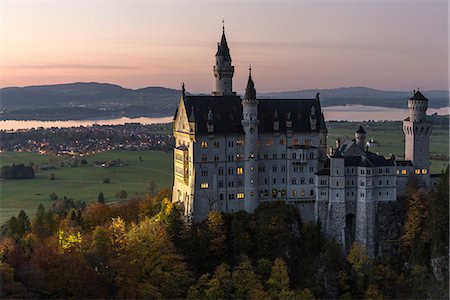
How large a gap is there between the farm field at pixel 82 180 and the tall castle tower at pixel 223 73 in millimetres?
42595

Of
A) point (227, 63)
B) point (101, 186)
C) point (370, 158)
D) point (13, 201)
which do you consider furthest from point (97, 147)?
point (370, 158)

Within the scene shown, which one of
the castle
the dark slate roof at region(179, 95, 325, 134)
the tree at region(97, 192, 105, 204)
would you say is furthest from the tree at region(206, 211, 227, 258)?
the tree at region(97, 192, 105, 204)

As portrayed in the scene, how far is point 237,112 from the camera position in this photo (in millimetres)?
77625

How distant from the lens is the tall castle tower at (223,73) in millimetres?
84125

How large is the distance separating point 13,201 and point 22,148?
2878 inches

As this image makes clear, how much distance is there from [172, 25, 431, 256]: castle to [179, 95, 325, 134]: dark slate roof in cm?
12

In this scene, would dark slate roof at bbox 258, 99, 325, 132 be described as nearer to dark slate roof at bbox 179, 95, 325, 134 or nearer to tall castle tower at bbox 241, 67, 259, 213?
dark slate roof at bbox 179, 95, 325, 134

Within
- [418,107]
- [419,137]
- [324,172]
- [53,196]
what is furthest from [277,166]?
[53,196]

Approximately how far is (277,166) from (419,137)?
19.7m

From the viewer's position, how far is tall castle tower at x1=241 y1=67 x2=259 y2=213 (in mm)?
75938

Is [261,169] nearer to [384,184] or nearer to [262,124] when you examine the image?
[262,124]

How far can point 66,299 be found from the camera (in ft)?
200

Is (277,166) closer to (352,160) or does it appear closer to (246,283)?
(352,160)

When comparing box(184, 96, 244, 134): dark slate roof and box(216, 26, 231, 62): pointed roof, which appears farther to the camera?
box(216, 26, 231, 62): pointed roof
